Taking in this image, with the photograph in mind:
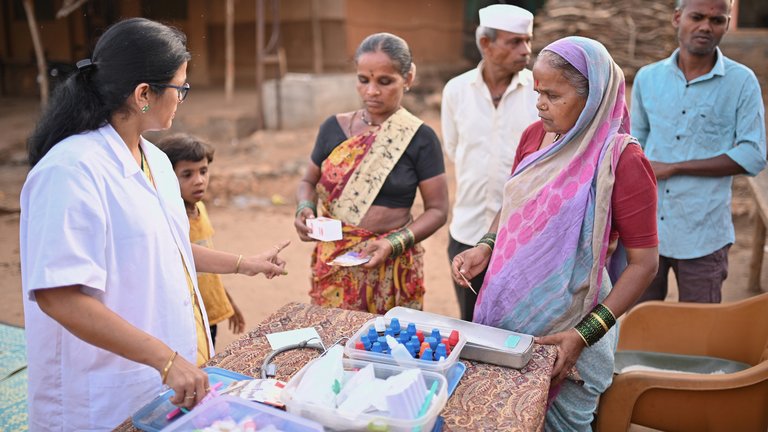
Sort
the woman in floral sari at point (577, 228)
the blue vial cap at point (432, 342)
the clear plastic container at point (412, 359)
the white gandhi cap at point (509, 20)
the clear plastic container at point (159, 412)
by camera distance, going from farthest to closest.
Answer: the white gandhi cap at point (509, 20)
the woman in floral sari at point (577, 228)
the blue vial cap at point (432, 342)
the clear plastic container at point (412, 359)
the clear plastic container at point (159, 412)

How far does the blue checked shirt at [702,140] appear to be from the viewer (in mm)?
3197

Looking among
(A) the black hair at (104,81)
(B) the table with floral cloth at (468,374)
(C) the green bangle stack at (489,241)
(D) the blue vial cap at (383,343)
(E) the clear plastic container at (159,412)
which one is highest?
(A) the black hair at (104,81)

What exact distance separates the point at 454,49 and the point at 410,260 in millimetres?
11944

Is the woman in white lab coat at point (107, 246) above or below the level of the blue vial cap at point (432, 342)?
above

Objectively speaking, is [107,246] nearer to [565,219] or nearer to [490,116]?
[565,219]

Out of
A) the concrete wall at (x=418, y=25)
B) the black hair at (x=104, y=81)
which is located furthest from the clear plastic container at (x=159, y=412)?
the concrete wall at (x=418, y=25)

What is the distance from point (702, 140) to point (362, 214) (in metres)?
1.77

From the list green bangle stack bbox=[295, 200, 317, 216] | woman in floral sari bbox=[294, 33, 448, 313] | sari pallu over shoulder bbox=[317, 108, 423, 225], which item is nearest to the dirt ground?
green bangle stack bbox=[295, 200, 317, 216]

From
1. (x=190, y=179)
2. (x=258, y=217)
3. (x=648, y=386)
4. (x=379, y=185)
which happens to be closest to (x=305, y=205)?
(x=379, y=185)

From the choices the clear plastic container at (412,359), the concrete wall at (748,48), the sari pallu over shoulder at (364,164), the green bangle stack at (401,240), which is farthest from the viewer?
the concrete wall at (748,48)

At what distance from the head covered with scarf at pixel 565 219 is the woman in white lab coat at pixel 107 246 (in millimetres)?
1054

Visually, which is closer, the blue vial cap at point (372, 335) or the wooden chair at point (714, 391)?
the blue vial cap at point (372, 335)

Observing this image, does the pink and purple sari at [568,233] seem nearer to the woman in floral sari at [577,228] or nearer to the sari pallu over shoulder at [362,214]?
the woman in floral sari at [577,228]

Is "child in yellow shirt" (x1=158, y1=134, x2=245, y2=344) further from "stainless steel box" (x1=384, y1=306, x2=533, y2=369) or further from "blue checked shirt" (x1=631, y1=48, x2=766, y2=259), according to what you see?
"blue checked shirt" (x1=631, y1=48, x2=766, y2=259)
